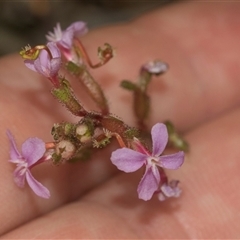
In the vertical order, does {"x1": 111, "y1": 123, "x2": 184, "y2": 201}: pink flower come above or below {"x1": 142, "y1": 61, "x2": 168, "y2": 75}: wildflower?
below

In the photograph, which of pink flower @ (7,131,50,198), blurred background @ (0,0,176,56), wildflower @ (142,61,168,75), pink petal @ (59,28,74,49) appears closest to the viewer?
pink flower @ (7,131,50,198)

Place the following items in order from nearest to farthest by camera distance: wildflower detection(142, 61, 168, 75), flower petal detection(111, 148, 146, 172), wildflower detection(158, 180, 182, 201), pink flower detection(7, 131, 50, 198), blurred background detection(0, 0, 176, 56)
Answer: flower petal detection(111, 148, 146, 172) < pink flower detection(7, 131, 50, 198) < wildflower detection(158, 180, 182, 201) < wildflower detection(142, 61, 168, 75) < blurred background detection(0, 0, 176, 56)

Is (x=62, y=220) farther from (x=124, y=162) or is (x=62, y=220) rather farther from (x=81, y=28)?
(x=81, y=28)

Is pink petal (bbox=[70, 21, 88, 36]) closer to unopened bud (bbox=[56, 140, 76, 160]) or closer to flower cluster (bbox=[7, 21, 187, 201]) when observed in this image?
flower cluster (bbox=[7, 21, 187, 201])

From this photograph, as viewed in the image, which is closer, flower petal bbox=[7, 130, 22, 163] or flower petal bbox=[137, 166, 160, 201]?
flower petal bbox=[137, 166, 160, 201]

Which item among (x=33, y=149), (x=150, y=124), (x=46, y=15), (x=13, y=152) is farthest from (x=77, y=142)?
(x=46, y=15)

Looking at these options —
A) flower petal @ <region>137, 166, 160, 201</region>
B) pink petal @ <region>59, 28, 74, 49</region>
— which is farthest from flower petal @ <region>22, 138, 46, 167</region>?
pink petal @ <region>59, 28, 74, 49</region>

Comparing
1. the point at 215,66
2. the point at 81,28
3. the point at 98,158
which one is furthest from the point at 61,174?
the point at 215,66
